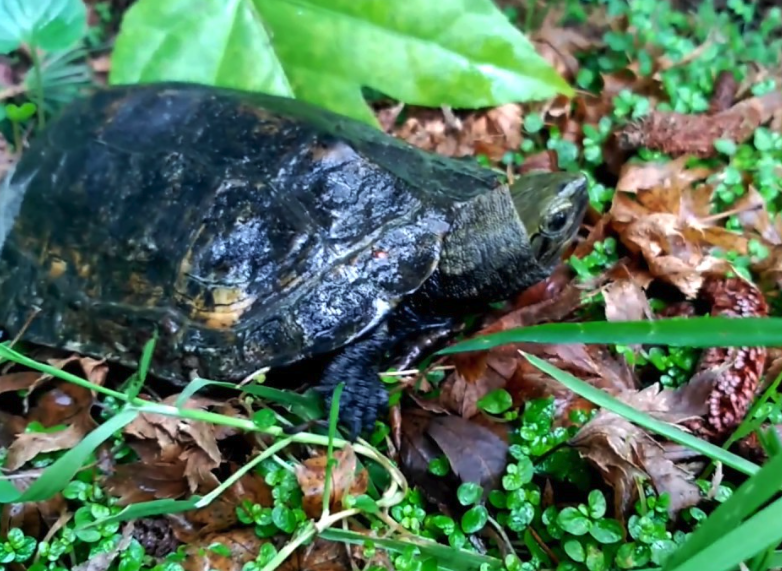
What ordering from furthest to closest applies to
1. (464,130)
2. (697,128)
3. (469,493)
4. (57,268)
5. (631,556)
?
(464,130) → (697,128) → (57,268) → (469,493) → (631,556)

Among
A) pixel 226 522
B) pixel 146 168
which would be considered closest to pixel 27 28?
pixel 146 168

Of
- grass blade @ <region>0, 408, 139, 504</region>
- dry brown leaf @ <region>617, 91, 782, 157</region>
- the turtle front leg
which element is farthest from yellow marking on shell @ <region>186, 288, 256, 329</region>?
dry brown leaf @ <region>617, 91, 782, 157</region>

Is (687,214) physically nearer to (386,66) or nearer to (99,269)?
(386,66)

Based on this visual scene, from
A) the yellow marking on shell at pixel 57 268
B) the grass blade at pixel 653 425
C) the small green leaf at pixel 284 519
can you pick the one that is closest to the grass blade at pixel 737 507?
the grass blade at pixel 653 425

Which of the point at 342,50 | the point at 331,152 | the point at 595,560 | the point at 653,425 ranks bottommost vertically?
the point at 595,560

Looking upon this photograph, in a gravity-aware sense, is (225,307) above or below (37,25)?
below

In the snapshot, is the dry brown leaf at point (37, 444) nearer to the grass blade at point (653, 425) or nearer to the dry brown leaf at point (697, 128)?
the grass blade at point (653, 425)

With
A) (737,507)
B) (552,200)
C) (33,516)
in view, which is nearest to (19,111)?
(33,516)

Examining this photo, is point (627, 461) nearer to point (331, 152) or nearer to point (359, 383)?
point (359, 383)
